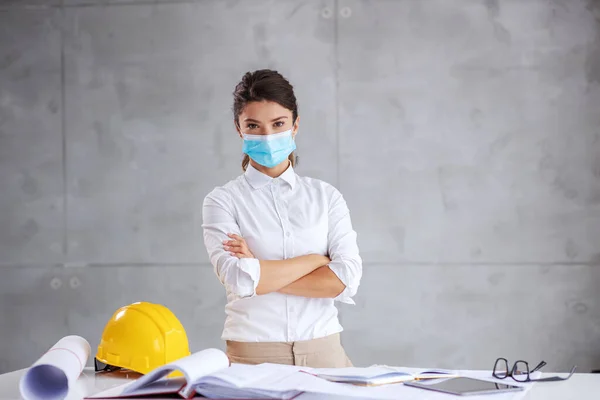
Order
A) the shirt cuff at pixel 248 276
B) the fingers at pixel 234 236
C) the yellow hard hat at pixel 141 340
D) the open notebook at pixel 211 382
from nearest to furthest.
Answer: the open notebook at pixel 211 382, the yellow hard hat at pixel 141 340, the shirt cuff at pixel 248 276, the fingers at pixel 234 236

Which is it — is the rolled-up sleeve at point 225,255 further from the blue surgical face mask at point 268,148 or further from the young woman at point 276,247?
the blue surgical face mask at point 268,148

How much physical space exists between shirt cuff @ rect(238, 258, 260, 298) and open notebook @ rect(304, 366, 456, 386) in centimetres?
56

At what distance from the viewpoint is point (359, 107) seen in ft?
14.0

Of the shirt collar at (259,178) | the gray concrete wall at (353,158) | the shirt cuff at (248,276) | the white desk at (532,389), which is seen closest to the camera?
the white desk at (532,389)

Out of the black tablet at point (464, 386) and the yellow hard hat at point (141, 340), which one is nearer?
the black tablet at point (464, 386)

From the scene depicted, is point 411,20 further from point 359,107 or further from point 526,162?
point 526,162

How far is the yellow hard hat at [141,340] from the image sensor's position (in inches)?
76.4

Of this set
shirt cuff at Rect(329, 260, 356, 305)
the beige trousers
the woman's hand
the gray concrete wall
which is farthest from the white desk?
the gray concrete wall

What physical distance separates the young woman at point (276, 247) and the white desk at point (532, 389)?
467mm

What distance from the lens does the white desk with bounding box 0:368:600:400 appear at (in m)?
1.71

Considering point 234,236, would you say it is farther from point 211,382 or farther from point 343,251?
point 211,382

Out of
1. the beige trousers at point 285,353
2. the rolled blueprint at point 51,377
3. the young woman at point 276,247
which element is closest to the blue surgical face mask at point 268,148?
the young woman at point 276,247

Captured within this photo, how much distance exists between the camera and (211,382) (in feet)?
4.71

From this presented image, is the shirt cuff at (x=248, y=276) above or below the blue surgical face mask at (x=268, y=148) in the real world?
below
